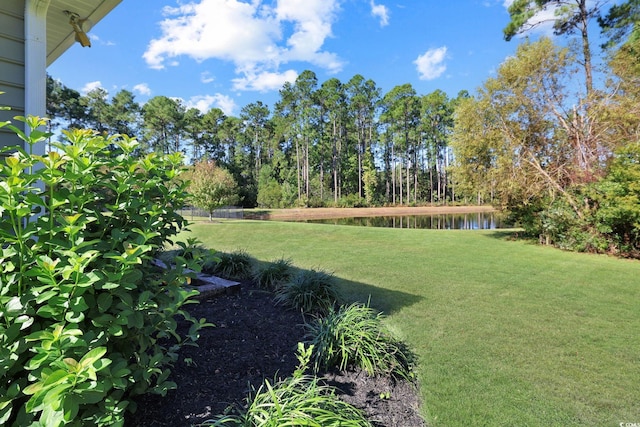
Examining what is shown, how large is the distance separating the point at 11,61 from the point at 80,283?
6.22ft

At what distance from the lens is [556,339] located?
2916mm

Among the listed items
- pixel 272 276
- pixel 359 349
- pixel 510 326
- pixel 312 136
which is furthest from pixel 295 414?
pixel 312 136

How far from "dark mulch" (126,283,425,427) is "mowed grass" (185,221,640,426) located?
1.00 feet

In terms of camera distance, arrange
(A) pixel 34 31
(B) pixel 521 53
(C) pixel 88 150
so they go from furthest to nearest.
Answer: (B) pixel 521 53 → (A) pixel 34 31 → (C) pixel 88 150

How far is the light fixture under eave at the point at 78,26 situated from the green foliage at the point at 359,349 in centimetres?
310

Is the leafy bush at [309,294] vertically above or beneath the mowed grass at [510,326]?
above

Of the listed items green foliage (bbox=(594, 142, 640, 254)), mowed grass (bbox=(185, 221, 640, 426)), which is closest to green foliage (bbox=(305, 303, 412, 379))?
mowed grass (bbox=(185, 221, 640, 426))

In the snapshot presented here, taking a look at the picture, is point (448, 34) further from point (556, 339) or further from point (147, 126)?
point (147, 126)

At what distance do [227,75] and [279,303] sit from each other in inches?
813

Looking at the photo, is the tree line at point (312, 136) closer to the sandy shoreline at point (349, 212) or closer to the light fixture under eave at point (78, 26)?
the sandy shoreline at point (349, 212)

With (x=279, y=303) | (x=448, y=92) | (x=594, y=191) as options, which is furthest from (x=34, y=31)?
(x=448, y=92)

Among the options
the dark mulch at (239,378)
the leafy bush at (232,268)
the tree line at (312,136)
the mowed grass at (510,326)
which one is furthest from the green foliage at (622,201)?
the tree line at (312,136)

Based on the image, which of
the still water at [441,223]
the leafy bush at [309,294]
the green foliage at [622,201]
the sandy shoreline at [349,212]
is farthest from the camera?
the sandy shoreline at [349,212]

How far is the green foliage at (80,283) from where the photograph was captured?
3.08 ft
